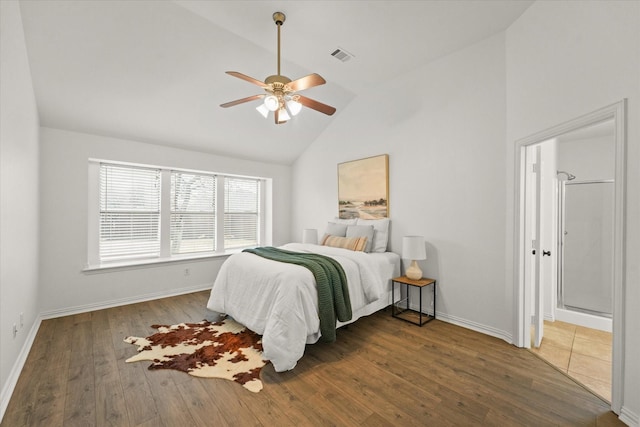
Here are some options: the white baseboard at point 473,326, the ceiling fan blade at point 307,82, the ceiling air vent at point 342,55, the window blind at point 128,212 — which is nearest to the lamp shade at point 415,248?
the white baseboard at point 473,326

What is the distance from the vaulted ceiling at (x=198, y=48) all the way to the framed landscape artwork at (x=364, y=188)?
1186 mm

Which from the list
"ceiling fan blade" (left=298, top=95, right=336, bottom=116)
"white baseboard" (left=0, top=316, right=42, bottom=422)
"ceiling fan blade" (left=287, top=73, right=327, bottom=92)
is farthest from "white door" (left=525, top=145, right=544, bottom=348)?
"white baseboard" (left=0, top=316, right=42, bottom=422)

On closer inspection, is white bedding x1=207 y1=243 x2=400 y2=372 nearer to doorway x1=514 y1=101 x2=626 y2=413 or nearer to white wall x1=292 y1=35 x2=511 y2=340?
white wall x1=292 y1=35 x2=511 y2=340

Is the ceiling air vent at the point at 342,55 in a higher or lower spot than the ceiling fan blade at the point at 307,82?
higher

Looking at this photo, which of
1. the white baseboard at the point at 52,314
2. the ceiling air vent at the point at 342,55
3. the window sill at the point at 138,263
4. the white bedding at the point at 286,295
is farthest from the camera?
the window sill at the point at 138,263

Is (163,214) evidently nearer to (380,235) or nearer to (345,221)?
(345,221)

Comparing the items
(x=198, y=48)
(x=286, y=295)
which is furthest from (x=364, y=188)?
(x=198, y=48)

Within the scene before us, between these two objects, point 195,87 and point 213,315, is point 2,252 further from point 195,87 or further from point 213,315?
point 195,87

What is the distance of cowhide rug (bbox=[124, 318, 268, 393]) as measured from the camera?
226 centimetres

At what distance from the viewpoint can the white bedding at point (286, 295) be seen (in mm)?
2305

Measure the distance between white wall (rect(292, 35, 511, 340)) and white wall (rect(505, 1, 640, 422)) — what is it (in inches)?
6.7

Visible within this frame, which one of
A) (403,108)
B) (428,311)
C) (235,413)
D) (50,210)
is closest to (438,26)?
(403,108)

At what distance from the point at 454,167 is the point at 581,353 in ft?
7.06

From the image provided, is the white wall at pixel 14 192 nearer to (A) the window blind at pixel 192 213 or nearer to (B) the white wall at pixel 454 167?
(A) the window blind at pixel 192 213
